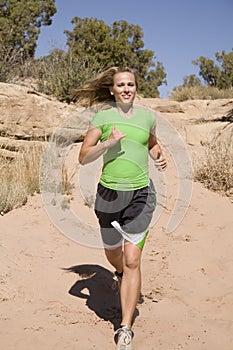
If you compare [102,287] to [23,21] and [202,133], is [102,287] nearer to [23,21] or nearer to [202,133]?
[202,133]

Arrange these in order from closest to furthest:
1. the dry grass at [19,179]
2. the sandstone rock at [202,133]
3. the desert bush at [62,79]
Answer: the dry grass at [19,179]
the sandstone rock at [202,133]
the desert bush at [62,79]

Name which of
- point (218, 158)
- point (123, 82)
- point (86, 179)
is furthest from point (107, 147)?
point (218, 158)

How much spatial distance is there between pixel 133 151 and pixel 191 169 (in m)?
4.16

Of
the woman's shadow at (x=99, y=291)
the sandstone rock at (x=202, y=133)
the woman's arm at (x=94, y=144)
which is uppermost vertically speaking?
the woman's arm at (x=94, y=144)

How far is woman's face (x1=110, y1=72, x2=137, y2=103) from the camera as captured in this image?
133 inches

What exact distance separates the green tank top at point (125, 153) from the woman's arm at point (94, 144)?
5 cm

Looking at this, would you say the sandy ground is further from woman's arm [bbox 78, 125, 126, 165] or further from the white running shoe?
woman's arm [bbox 78, 125, 126, 165]

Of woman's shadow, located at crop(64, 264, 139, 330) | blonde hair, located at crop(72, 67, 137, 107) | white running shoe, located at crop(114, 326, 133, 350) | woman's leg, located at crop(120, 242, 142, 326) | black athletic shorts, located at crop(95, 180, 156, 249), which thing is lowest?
woman's shadow, located at crop(64, 264, 139, 330)

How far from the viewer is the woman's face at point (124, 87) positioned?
3383 millimetres

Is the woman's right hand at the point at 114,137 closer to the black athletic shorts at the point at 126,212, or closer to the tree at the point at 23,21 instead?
the black athletic shorts at the point at 126,212

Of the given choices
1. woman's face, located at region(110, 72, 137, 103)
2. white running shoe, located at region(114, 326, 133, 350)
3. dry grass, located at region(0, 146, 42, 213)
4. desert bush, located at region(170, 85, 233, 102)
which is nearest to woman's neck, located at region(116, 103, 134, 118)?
woman's face, located at region(110, 72, 137, 103)

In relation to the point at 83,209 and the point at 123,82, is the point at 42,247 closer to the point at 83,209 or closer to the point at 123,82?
the point at 83,209

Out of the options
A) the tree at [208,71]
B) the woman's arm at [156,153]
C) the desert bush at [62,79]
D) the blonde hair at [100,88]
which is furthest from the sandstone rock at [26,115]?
the tree at [208,71]

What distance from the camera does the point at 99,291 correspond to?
13.8 feet
